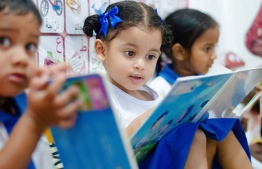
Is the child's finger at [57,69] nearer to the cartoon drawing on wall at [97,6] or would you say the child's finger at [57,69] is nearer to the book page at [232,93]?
the book page at [232,93]

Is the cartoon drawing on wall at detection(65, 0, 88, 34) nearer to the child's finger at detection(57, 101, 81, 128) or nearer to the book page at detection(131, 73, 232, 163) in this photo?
the book page at detection(131, 73, 232, 163)

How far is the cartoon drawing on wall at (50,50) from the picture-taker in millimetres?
950

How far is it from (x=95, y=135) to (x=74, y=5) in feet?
2.04

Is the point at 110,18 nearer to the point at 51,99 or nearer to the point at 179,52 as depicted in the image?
the point at 179,52

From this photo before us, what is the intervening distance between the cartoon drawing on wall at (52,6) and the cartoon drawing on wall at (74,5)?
0.09ft

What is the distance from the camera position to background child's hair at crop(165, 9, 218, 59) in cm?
122

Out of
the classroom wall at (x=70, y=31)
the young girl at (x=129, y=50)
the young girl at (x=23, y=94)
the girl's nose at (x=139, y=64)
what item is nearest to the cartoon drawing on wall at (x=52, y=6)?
the classroom wall at (x=70, y=31)

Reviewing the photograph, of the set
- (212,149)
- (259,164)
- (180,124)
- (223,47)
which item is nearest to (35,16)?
(180,124)

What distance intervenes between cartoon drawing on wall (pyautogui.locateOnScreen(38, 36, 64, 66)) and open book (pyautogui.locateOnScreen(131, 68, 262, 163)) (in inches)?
14.5

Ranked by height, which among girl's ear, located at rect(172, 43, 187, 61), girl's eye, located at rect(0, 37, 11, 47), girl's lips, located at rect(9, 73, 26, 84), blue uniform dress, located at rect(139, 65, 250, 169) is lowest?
girl's ear, located at rect(172, 43, 187, 61)

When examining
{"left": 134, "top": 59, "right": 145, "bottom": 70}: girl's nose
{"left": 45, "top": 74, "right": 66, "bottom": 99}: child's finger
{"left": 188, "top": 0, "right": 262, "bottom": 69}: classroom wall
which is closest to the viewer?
{"left": 45, "top": 74, "right": 66, "bottom": 99}: child's finger

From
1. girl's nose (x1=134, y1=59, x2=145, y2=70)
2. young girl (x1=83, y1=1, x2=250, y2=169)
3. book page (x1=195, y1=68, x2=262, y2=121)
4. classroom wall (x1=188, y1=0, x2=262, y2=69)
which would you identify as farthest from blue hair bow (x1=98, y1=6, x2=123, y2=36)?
classroom wall (x1=188, y1=0, x2=262, y2=69)

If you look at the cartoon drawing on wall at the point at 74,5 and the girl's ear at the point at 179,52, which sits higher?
the cartoon drawing on wall at the point at 74,5

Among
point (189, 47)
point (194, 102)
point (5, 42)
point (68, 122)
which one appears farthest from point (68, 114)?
point (189, 47)
